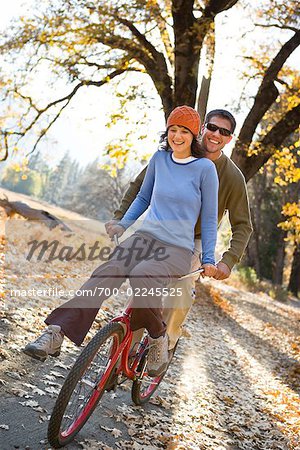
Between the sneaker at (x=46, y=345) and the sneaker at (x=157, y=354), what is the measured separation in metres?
0.89

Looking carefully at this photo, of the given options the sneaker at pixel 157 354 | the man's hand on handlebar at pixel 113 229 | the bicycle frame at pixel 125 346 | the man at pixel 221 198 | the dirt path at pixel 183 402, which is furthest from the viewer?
the man at pixel 221 198

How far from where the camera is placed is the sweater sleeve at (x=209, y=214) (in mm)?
4000

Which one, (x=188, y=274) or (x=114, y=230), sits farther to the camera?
(x=114, y=230)

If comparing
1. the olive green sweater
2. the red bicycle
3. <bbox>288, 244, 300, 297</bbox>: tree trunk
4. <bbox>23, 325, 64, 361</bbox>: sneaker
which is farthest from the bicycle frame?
<bbox>288, 244, 300, 297</bbox>: tree trunk

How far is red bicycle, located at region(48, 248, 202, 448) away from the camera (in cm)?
332

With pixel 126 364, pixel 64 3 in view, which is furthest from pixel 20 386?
pixel 64 3

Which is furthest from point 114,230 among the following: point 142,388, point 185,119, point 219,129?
point 142,388

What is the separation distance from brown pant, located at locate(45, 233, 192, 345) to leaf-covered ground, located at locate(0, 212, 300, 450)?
852 millimetres

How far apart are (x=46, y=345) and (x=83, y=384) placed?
15.2 inches

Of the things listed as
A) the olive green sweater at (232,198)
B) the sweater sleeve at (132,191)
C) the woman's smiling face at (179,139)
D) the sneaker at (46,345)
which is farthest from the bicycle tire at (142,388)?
the woman's smiling face at (179,139)

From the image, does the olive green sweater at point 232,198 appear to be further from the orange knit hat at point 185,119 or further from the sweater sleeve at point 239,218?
the orange knit hat at point 185,119

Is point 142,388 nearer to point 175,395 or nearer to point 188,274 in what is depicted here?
point 175,395

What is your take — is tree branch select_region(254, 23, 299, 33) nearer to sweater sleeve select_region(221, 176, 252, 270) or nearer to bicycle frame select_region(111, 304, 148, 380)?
sweater sleeve select_region(221, 176, 252, 270)

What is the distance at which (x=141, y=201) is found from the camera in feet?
14.7
